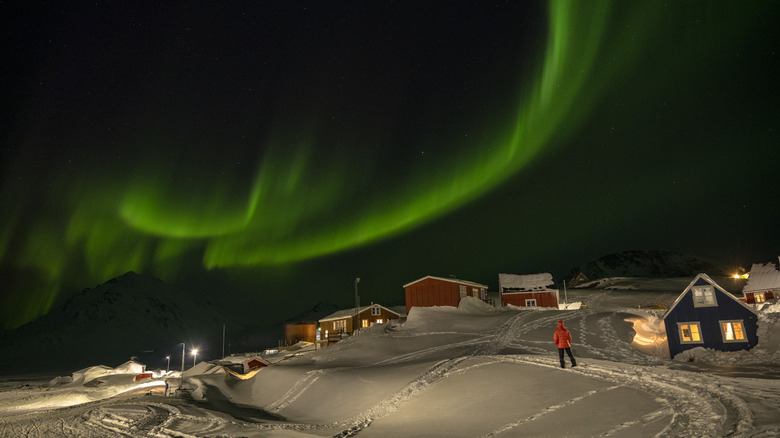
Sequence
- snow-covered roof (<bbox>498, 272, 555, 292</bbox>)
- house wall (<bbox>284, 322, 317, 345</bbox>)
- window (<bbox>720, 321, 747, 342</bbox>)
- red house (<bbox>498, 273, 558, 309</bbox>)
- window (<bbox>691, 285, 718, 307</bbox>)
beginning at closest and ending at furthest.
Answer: window (<bbox>720, 321, 747, 342</bbox>) → window (<bbox>691, 285, 718, 307</bbox>) → red house (<bbox>498, 273, 558, 309</bbox>) → snow-covered roof (<bbox>498, 272, 555, 292</bbox>) → house wall (<bbox>284, 322, 317, 345</bbox>)

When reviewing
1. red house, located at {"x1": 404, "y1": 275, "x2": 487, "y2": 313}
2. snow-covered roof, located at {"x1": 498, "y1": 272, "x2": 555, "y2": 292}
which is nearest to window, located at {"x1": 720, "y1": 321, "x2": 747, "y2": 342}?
red house, located at {"x1": 404, "y1": 275, "x2": 487, "y2": 313}

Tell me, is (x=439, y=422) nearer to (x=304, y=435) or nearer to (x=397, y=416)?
(x=397, y=416)

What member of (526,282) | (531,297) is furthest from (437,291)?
(526,282)

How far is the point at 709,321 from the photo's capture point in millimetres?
30578

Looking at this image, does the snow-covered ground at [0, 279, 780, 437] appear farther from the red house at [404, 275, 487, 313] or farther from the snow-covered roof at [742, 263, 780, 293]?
the snow-covered roof at [742, 263, 780, 293]

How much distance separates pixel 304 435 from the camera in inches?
613

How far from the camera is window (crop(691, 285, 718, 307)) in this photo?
30891 mm

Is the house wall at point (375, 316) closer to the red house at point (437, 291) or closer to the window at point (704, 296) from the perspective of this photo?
the red house at point (437, 291)

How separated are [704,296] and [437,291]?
30222 millimetres

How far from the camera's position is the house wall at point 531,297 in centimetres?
6108

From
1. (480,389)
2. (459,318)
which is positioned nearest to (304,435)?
(480,389)

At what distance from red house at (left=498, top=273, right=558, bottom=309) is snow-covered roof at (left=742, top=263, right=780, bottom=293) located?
21.4 meters

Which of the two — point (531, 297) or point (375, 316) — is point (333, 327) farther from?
point (531, 297)

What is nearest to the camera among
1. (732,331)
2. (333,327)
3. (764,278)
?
(732,331)
